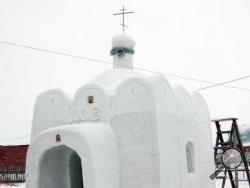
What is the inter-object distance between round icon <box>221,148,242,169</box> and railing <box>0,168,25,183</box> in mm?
12100

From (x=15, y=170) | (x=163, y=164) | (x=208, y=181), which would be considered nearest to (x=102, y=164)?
(x=163, y=164)

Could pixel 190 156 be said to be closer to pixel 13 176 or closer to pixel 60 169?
pixel 60 169

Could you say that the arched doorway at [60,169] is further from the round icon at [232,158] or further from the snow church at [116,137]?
the round icon at [232,158]

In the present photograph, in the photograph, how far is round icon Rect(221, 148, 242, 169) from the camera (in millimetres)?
10797

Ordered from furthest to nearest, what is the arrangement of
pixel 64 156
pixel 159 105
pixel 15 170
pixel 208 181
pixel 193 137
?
1. pixel 15 170
2. pixel 208 181
3. pixel 193 137
4. pixel 64 156
5. pixel 159 105

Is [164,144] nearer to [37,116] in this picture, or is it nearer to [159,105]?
[159,105]

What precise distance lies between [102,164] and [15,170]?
481 inches

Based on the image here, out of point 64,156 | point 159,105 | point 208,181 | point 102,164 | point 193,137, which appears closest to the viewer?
point 102,164

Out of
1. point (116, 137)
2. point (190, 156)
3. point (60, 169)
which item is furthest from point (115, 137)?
point (190, 156)

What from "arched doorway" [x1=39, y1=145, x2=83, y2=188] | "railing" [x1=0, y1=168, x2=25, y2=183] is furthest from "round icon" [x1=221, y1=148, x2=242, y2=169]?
"railing" [x1=0, y1=168, x2=25, y2=183]

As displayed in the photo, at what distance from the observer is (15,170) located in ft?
66.4

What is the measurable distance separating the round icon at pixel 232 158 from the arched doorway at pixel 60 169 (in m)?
3.96

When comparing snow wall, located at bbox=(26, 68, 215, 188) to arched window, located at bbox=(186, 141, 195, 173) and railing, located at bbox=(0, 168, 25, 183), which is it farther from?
railing, located at bbox=(0, 168, 25, 183)

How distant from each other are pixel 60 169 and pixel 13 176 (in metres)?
10.3
